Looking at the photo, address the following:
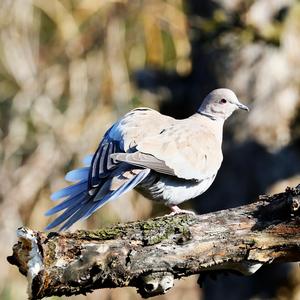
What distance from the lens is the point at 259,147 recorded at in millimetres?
7363

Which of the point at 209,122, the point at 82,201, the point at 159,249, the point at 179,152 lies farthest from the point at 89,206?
the point at 209,122

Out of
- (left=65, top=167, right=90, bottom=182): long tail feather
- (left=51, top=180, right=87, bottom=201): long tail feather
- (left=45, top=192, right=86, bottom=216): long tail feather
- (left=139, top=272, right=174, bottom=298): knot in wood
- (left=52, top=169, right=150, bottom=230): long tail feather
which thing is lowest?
(left=139, top=272, right=174, bottom=298): knot in wood

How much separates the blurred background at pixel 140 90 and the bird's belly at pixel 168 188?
82.7 inches

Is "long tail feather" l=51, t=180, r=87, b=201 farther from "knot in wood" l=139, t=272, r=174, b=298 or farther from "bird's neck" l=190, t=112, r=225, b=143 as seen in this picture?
"knot in wood" l=139, t=272, r=174, b=298

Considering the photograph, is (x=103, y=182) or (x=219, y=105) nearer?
(x=103, y=182)

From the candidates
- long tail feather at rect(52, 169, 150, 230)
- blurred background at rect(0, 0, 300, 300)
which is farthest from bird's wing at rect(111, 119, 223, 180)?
blurred background at rect(0, 0, 300, 300)

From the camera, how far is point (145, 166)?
438 cm

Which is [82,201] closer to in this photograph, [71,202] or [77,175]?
[71,202]

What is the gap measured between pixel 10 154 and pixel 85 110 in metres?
0.91

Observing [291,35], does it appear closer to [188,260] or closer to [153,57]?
[153,57]

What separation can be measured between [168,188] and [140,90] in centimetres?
333

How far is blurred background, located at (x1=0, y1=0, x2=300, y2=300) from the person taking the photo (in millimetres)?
7316

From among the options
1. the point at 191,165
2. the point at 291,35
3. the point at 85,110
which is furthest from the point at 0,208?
the point at 191,165

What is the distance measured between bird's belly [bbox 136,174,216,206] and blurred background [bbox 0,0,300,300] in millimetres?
2100
